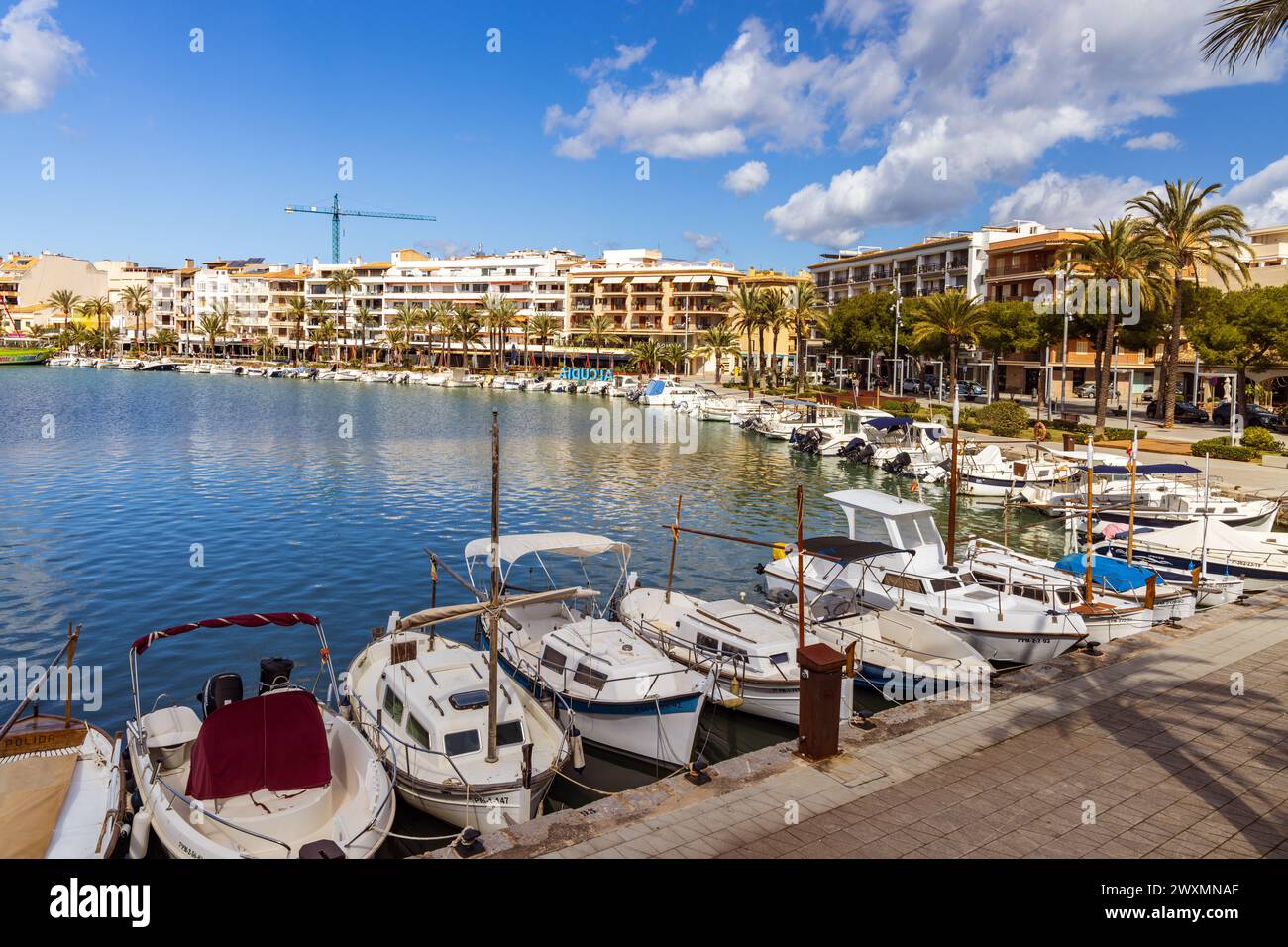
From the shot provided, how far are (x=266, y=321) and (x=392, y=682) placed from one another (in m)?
180

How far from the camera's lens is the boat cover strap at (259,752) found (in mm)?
13977

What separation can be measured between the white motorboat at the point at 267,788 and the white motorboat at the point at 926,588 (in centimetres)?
1142

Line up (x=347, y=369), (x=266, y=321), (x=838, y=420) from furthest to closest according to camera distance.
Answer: (x=266, y=321) → (x=347, y=369) → (x=838, y=420)

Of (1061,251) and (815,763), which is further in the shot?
(1061,251)

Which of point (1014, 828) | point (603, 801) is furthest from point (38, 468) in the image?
point (1014, 828)

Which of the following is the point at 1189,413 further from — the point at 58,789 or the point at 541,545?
the point at 58,789

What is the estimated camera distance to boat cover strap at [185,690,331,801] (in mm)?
13977

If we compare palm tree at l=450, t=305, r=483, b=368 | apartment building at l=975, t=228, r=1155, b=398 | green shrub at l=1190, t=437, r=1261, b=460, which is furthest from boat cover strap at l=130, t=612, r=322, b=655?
palm tree at l=450, t=305, r=483, b=368

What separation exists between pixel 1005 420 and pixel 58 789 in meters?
63.7

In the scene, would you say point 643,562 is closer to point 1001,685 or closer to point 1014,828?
point 1001,685

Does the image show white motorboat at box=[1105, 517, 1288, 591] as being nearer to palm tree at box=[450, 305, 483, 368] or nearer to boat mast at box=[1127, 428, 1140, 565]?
boat mast at box=[1127, 428, 1140, 565]

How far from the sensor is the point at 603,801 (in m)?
12.0

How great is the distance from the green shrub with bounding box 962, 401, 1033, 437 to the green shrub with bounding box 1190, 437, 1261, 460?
13095 millimetres
